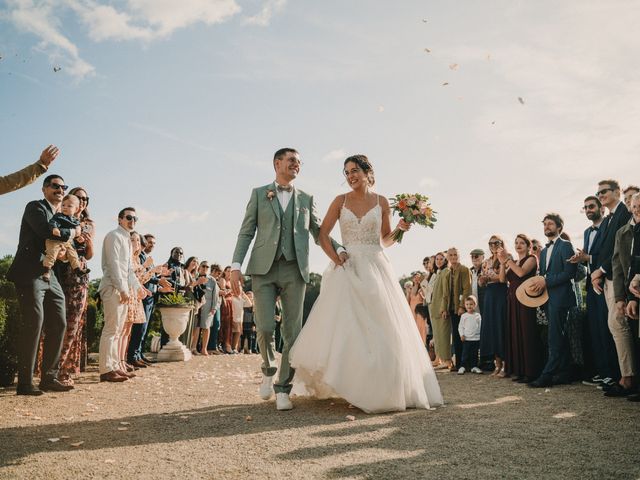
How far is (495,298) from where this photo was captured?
30.7 feet

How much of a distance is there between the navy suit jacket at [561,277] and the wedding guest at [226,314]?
10.4 m

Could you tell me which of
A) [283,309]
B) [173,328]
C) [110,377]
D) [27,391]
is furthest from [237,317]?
[283,309]

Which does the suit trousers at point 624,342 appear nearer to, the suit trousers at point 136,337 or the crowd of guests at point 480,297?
the crowd of guests at point 480,297

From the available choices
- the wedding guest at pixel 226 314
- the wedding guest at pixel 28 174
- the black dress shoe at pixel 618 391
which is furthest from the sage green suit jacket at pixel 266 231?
the wedding guest at pixel 226 314

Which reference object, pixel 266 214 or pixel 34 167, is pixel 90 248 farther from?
pixel 266 214

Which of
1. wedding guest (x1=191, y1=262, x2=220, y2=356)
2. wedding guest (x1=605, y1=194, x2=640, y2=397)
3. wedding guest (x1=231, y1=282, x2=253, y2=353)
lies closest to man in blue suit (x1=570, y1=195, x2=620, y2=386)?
wedding guest (x1=605, y1=194, x2=640, y2=397)

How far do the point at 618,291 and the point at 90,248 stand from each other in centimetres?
730

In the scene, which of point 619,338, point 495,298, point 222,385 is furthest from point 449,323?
point 222,385

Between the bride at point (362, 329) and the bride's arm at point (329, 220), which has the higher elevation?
the bride's arm at point (329, 220)

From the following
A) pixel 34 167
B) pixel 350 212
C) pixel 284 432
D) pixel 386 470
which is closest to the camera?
pixel 386 470

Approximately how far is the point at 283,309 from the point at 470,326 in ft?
18.2

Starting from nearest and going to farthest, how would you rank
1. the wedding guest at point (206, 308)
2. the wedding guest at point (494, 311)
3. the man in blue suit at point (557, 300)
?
1. the man in blue suit at point (557, 300)
2. the wedding guest at point (494, 311)
3. the wedding guest at point (206, 308)

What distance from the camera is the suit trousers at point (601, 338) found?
22.8 ft

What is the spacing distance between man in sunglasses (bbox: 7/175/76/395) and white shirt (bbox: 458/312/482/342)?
23.0ft
